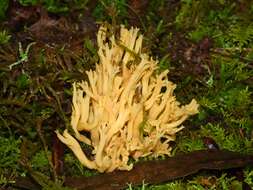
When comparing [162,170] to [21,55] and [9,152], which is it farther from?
[21,55]

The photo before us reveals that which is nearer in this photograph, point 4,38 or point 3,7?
point 4,38

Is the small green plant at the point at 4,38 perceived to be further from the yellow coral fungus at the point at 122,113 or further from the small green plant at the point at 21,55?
the yellow coral fungus at the point at 122,113

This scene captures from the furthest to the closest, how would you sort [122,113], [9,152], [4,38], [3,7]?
[3,7]
[4,38]
[9,152]
[122,113]

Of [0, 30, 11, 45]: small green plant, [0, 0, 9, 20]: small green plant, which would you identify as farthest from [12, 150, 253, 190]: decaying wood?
[0, 0, 9, 20]: small green plant

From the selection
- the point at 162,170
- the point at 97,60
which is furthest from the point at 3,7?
the point at 162,170

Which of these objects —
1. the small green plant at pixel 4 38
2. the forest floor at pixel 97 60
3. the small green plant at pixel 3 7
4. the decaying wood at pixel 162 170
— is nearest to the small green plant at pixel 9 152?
the forest floor at pixel 97 60

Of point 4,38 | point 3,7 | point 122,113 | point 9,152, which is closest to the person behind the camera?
point 122,113
